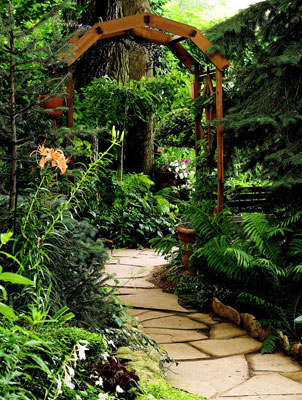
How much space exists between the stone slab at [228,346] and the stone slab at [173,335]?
12cm

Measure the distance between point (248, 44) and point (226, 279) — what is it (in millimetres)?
2543

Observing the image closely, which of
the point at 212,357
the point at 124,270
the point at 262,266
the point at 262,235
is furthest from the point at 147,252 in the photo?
the point at 212,357

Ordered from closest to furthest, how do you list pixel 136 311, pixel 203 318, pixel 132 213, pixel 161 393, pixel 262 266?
pixel 161 393, pixel 262 266, pixel 203 318, pixel 136 311, pixel 132 213

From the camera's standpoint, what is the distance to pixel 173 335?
4434 mm

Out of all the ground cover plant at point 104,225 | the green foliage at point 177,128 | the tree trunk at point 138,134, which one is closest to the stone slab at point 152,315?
the ground cover plant at point 104,225

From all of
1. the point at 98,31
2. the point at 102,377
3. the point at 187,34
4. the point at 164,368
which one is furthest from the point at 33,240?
the point at 187,34

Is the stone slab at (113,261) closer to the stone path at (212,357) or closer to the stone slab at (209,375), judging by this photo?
the stone path at (212,357)

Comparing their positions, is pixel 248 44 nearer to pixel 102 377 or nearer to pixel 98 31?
pixel 98 31

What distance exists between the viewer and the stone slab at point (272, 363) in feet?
12.1

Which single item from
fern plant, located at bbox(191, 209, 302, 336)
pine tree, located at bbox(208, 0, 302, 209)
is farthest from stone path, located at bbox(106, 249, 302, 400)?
pine tree, located at bbox(208, 0, 302, 209)

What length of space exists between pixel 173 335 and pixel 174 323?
1.07 ft

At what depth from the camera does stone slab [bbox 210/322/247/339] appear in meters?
4.39

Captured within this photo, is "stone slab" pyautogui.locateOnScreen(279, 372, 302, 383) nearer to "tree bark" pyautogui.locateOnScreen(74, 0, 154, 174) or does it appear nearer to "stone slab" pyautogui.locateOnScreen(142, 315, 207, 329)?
"stone slab" pyautogui.locateOnScreen(142, 315, 207, 329)

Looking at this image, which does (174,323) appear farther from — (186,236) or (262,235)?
(186,236)
